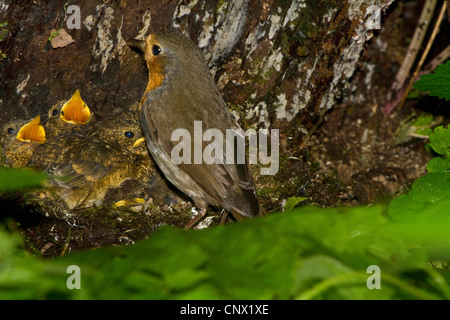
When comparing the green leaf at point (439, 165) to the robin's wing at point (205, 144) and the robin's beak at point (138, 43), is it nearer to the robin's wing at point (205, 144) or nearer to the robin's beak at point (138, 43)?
the robin's wing at point (205, 144)

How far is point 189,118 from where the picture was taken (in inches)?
182

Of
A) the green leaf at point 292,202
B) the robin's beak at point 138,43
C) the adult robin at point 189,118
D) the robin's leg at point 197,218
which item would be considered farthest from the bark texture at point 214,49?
the robin's leg at point 197,218

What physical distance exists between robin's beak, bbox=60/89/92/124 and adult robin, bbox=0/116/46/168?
297 mm

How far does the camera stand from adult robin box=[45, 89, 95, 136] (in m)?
5.11

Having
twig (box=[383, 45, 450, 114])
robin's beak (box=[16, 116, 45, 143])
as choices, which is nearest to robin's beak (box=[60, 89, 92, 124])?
robin's beak (box=[16, 116, 45, 143])

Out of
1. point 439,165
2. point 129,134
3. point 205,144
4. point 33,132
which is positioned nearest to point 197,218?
point 205,144

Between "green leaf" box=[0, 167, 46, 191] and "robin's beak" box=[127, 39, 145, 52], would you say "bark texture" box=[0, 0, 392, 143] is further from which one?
"green leaf" box=[0, 167, 46, 191]

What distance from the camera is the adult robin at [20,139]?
5137 mm

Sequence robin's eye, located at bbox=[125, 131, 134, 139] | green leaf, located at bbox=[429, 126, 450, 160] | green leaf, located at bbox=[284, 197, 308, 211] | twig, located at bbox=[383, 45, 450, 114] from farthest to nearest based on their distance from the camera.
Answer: twig, located at bbox=[383, 45, 450, 114], robin's eye, located at bbox=[125, 131, 134, 139], green leaf, located at bbox=[284, 197, 308, 211], green leaf, located at bbox=[429, 126, 450, 160]

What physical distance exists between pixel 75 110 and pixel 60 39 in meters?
0.74

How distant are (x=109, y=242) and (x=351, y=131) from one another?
337cm

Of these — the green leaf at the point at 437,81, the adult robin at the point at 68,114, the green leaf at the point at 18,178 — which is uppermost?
the adult robin at the point at 68,114

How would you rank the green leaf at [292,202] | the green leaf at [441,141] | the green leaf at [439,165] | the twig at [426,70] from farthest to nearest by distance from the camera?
the twig at [426,70] < the green leaf at [292,202] < the green leaf at [441,141] < the green leaf at [439,165]

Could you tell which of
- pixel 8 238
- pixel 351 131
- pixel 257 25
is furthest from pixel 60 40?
pixel 8 238
